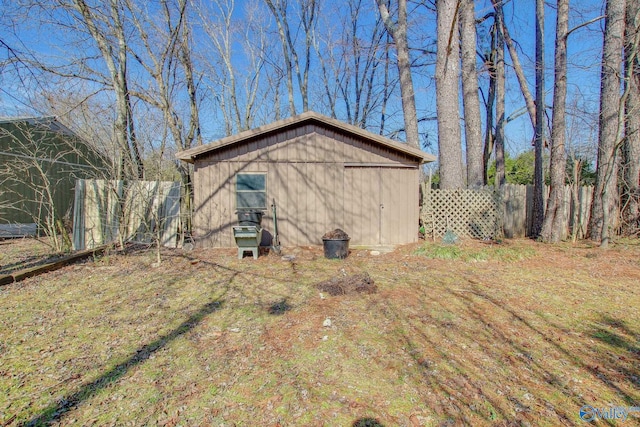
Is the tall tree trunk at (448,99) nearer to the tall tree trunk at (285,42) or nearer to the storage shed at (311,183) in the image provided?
the storage shed at (311,183)

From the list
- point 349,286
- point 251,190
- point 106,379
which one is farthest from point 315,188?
point 106,379

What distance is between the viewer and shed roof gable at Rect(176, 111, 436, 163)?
7.53 meters

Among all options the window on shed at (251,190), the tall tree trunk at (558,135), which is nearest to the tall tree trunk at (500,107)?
the tall tree trunk at (558,135)

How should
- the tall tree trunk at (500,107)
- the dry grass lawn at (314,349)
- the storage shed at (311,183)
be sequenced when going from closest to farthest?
the dry grass lawn at (314,349), the storage shed at (311,183), the tall tree trunk at (500,107)

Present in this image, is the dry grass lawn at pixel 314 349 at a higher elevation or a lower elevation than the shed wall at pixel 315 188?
lower

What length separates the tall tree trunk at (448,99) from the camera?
28.9ft

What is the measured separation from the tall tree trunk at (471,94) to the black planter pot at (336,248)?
4.76 metres

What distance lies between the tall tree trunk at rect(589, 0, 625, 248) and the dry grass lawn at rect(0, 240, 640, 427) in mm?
3165

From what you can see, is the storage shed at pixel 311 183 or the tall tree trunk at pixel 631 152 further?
the tall tree trunk at pixel 631 152

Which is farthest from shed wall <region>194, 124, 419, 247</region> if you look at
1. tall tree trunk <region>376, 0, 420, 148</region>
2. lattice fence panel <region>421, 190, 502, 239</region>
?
tall tree trunk <region>376, 0, 420, 148</region>

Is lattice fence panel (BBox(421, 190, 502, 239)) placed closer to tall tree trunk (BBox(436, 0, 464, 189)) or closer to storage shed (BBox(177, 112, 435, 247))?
tall tree trunk (BBox(436, 0, 464, 189))

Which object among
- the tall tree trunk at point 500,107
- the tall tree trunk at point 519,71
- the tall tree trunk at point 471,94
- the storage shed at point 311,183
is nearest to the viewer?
the storage shed at point 311,183

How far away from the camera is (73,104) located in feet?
30.9

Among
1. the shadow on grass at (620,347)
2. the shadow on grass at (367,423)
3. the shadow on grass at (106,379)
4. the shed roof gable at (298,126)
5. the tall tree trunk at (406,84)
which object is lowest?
the shadow on grass at (620,347)
